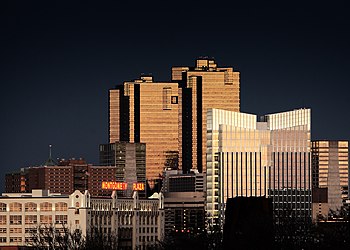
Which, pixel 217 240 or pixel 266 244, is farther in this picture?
pixel 217 240

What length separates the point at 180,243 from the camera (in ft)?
505

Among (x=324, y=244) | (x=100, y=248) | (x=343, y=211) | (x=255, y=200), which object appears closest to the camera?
(x=255, y=200)

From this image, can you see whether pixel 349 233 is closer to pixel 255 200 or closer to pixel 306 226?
pixel 255 200

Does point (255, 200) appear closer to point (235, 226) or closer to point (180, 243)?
point (235, 226)

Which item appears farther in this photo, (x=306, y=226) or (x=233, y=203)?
(x=306, y=226)

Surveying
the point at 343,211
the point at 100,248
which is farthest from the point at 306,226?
the point at 100,248

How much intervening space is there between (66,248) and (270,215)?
130ft

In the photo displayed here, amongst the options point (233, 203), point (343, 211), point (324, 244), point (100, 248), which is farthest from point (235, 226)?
point (100, 248)

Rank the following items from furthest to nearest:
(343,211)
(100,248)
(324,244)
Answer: (100,248) < (343,211) < (324,244)

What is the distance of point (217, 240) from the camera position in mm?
148375

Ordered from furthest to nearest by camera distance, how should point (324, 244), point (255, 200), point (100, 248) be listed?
point (100, 248) → point (324, 244) → point (255, 200)

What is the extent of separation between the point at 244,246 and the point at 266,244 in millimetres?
2996

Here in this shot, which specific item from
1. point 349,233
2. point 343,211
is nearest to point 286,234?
point 343,211

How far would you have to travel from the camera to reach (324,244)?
127 meters
